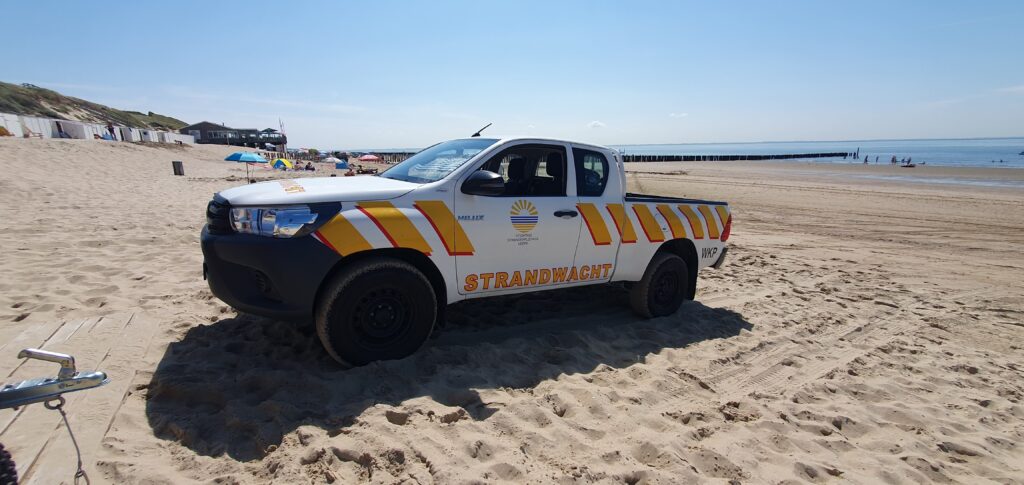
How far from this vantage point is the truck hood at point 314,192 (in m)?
3.41

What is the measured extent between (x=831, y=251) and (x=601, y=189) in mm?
7048

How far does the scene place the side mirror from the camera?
3822mm

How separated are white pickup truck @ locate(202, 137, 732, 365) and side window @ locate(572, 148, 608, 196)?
1 cm

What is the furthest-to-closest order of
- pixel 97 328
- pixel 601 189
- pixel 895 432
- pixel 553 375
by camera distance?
pixel 601 189 → pixel 97 328 → pixel 553 375 → pixel 895 432

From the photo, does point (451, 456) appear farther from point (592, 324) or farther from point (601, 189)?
point (601, 189)

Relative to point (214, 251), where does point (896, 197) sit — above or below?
below

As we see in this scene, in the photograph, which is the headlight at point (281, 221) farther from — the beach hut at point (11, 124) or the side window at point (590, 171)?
the beach hut at point (11, 124)

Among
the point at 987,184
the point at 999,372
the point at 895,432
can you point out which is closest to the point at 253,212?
the point at 895,432

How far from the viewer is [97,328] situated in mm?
4152

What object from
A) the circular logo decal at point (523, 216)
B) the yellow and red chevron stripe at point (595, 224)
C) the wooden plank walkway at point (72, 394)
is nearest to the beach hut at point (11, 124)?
the wooden plank walkway at point (72, 394)

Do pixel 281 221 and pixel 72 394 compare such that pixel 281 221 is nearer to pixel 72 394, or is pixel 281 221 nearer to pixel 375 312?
pixel 375 312

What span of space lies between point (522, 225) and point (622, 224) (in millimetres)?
1213

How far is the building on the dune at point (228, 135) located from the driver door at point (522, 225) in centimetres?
8109

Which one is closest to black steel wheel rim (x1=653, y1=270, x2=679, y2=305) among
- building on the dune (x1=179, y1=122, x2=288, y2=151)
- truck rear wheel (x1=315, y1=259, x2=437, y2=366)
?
truck rear wheel (x1=315, y1=259, x2=437, y2=366)
